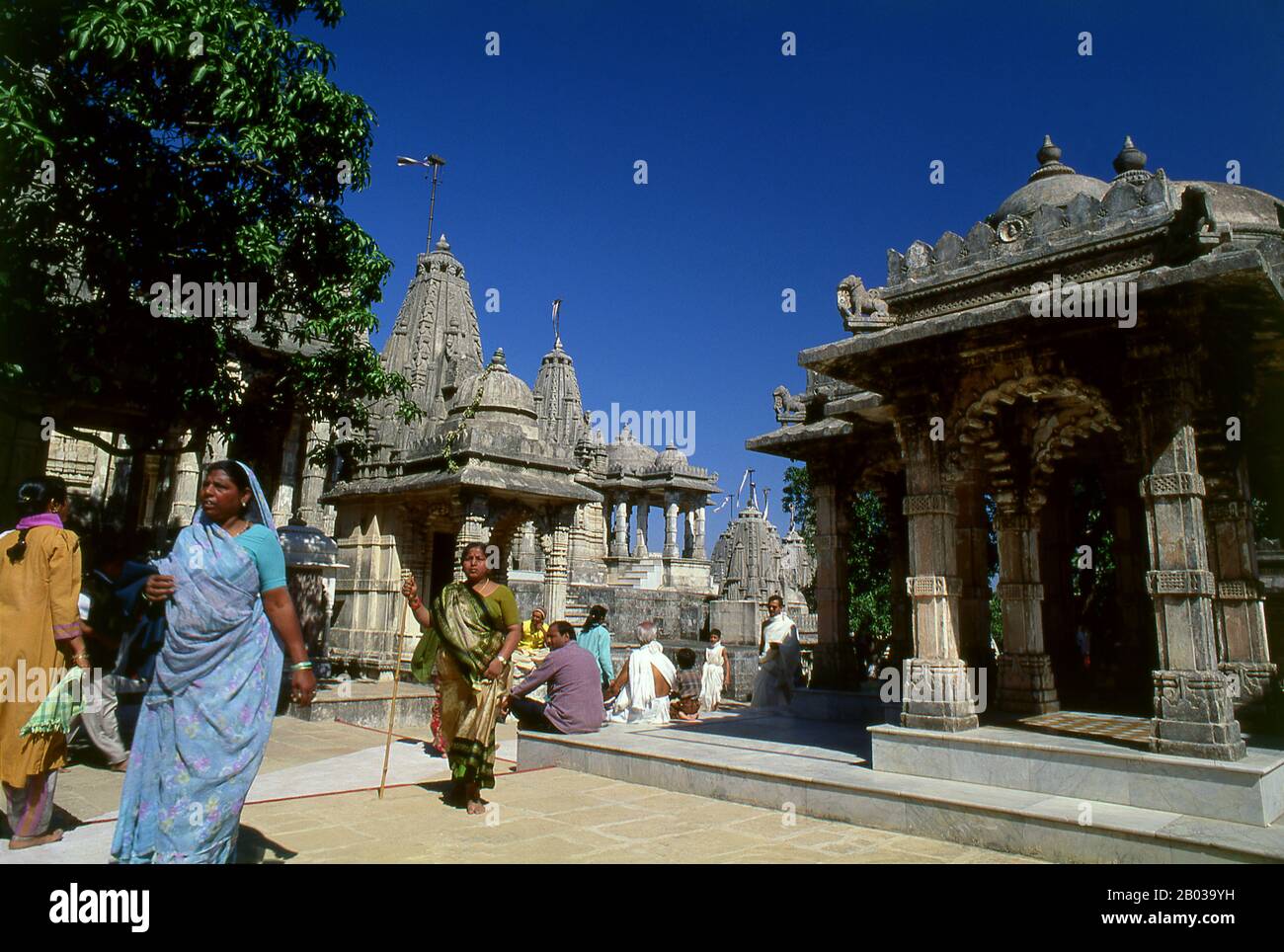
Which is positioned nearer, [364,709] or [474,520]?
[364,709]

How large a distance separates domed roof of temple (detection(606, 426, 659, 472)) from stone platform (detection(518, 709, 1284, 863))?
30357 mm

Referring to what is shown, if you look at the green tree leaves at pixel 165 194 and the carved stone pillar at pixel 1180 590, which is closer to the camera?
the carved stone pillar at pixel 1180 590

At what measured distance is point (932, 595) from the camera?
7.24 metres

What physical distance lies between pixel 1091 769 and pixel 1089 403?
329cm

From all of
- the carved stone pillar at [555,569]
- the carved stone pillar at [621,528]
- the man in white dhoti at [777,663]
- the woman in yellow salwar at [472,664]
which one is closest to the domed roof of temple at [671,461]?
the carved stone pillar at [621,528]

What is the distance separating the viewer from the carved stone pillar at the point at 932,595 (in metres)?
6.90

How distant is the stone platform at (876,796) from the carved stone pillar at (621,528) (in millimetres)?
28799

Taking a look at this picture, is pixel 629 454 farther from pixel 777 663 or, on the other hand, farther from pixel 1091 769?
pixel 1091 769

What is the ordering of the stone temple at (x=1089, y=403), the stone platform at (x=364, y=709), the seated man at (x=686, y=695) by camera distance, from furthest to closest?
the stone platform at (x=364, y=709)
the seated man at (x=686, y=695)
the stone temple at (x=1089, y=403)

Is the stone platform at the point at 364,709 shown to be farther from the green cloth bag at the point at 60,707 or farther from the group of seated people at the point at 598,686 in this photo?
the green cloth bag at the point at 60,707

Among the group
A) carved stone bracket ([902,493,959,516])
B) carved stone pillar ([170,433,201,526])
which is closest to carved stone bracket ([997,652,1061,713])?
carved stone bracket ([902,493,959,516])

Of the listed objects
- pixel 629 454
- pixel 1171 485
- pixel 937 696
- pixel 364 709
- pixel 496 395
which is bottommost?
pixel 364 709

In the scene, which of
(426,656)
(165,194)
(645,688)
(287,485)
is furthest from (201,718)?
(287,485)
